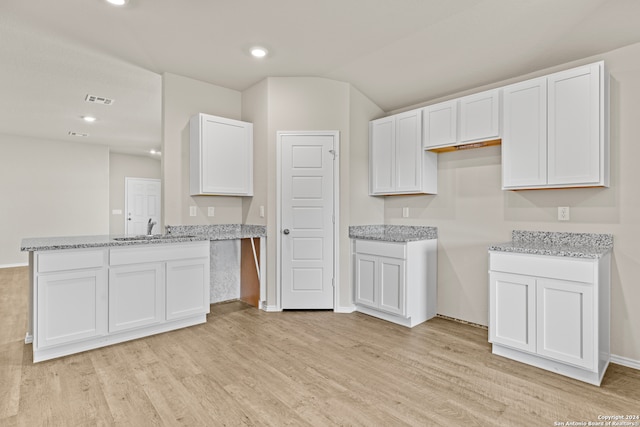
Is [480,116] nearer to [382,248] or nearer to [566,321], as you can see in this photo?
[382,248]

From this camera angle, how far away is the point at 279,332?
130 inches

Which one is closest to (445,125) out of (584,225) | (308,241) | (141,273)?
(584,225)

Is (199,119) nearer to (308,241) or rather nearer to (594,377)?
(308,241)

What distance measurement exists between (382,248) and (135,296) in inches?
93.4

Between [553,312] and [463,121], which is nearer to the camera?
[553,312]

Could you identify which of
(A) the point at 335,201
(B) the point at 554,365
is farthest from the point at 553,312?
(A) the point at 335,201

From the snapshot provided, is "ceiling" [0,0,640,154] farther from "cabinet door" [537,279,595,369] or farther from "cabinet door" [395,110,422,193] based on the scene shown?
"cabinet door" [537,279,595,369]

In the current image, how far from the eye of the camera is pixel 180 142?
154 inches

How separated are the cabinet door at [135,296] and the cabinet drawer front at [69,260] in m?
0.15

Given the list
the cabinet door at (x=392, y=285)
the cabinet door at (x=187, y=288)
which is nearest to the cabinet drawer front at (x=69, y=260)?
the cabinet door at (x=187, y=288)

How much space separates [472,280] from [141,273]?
3179 mm

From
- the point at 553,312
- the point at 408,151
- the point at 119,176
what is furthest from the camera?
the point at 119,176

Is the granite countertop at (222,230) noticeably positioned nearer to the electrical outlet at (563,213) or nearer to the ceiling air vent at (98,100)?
the ceiling air vent at (98,100)

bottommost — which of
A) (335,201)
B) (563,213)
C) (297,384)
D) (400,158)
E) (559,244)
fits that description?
(297,384)
